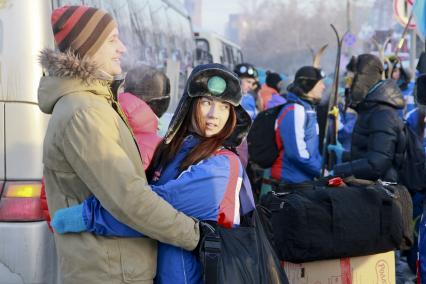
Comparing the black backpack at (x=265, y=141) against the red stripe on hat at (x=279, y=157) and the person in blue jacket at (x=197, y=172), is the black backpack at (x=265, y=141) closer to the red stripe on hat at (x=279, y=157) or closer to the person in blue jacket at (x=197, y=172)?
the red stripe on hat at (x=279, y=157)

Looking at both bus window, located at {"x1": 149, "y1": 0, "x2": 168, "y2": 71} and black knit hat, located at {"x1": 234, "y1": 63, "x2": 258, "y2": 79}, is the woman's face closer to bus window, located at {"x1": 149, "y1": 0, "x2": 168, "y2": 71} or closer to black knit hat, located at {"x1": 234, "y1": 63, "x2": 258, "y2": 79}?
bus window, located at {"x1": 149, "y1": 0, "x2": 168, "y2": 71}

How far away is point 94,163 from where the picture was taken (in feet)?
6.31

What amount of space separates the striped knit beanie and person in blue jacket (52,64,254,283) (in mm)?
413

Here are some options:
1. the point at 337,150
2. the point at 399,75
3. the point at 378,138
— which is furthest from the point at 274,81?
the point at 378,138

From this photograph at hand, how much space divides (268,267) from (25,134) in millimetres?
1758

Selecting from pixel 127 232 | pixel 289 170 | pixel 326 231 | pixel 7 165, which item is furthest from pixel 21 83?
pixel 289 170

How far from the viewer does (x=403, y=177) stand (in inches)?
182

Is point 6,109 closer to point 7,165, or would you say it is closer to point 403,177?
point 7,165

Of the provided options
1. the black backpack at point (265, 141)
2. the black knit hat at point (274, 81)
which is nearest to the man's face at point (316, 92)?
the black backpack at point (265, 141)

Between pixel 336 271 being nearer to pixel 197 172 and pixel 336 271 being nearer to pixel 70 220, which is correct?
pixel 197 172

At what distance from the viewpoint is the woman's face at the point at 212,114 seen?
2287 mm

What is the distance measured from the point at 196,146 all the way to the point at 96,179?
0.46 m

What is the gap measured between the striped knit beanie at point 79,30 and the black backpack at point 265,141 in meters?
3.00

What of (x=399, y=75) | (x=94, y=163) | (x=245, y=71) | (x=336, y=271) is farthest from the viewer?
(x=399, y=75)
